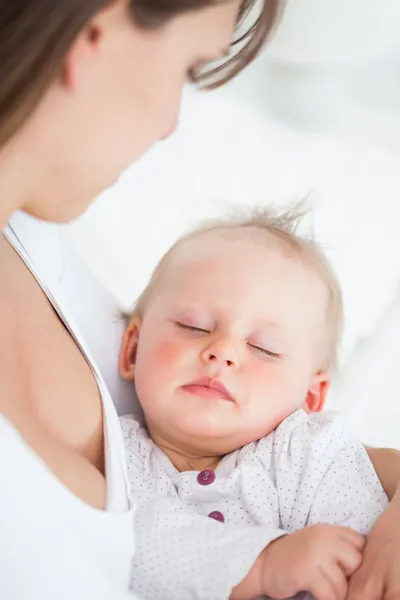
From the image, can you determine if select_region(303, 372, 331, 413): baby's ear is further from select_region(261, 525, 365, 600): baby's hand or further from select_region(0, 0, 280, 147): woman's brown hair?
select_region(0, 0, 280, 147): woman's brown hair

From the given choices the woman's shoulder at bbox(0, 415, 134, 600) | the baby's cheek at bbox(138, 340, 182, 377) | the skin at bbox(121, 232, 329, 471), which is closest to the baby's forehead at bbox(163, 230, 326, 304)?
the skin at bbox(121, 232, 329, 471)

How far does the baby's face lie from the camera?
1.02 meters

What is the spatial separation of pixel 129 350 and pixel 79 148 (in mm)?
461

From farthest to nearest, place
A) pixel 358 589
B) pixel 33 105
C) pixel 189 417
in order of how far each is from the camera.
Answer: pixel 189 417, pixel 358 589, pixel 33 105

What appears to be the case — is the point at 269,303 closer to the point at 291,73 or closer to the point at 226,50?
the point at 226,50

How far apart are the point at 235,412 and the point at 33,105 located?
1.62 ft

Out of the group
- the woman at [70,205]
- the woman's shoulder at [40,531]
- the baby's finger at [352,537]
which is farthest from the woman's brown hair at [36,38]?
the baby's finger at [352,537]

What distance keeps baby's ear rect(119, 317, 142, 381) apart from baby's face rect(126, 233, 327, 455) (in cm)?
4

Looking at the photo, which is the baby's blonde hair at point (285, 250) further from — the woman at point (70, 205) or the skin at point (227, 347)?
the woman at point (70, 205)

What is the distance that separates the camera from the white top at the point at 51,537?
669 millimetres

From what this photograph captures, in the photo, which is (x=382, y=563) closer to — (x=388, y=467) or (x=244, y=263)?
(x=388, y=467)

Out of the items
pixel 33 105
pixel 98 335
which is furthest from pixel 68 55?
pixel 98 335

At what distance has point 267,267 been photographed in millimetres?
1115

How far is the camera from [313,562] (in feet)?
2.73
